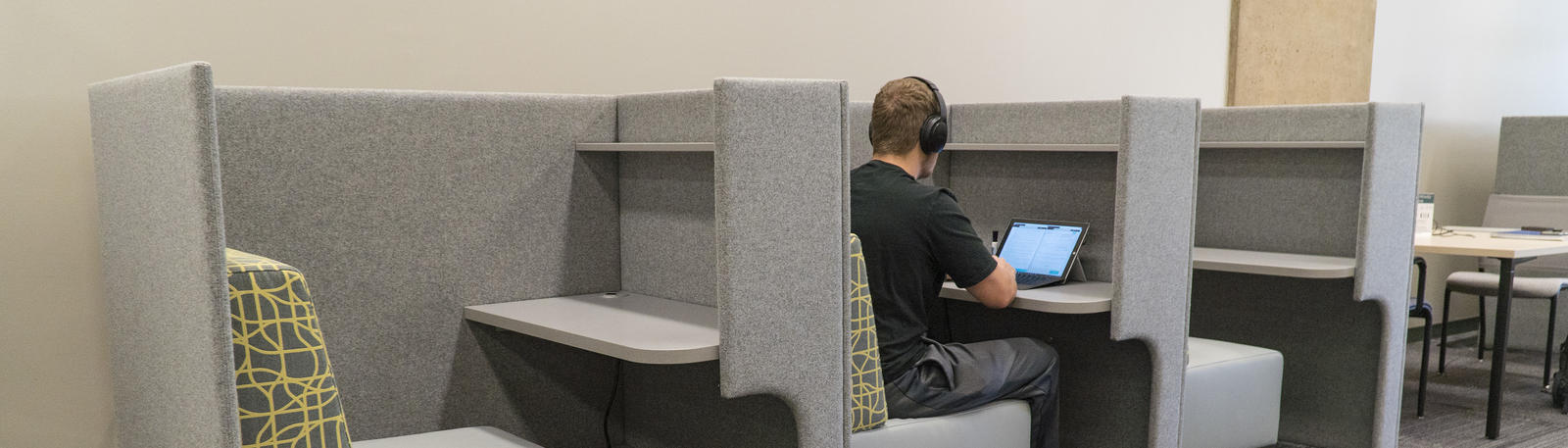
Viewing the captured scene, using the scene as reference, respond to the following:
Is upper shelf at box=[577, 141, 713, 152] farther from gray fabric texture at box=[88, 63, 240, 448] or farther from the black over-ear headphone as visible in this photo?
gray fabric texture at box=[88, 63, 240, 448]

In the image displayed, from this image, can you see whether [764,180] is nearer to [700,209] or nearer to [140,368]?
[700,209]

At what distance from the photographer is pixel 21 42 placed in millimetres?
2035

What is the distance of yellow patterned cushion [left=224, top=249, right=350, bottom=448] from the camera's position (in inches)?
51.5

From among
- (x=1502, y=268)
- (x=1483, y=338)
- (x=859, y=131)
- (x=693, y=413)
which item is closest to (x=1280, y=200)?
(x=1502, y=268)

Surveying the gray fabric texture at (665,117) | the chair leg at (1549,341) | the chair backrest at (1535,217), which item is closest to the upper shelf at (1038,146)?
the gray fabric texture at (665,117)

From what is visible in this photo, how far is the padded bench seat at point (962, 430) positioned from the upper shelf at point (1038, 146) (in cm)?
53

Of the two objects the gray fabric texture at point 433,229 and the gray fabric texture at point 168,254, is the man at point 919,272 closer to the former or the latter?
the gray fabric texture at point 433,229

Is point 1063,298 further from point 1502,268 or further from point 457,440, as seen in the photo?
point 1502,268

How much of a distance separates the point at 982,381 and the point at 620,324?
0.69m

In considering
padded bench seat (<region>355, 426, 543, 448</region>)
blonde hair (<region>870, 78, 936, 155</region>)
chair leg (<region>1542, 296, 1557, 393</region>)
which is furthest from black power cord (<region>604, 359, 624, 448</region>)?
chair leg (<region>1542, 296, 1557, 393</region>)

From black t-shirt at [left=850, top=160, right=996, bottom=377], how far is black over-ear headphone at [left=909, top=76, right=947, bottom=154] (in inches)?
4.8

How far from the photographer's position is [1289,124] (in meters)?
2.76

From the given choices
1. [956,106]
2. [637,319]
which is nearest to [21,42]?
[637,319]

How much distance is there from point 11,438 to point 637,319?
1.21m
